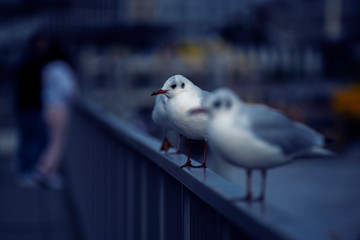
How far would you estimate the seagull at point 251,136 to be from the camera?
1454 millimetres

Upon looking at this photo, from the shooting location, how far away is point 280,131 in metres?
1.55

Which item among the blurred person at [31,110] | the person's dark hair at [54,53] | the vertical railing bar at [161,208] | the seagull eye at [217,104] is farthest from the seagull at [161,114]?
the person's dark hair at [54,53]

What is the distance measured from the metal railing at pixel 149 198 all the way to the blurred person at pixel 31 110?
6.98ft

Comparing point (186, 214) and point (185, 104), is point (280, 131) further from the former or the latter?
point (186, 214)

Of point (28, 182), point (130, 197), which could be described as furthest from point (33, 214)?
point (130, 197)

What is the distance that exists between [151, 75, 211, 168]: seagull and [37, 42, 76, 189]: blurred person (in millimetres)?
6245

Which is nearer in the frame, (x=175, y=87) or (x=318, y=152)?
(x=318, y=152)

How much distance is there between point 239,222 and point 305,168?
468 inches

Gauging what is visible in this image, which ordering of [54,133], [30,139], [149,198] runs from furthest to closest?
[30,139] → [54,133] → [149,198]

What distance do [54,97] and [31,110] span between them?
0.36 m

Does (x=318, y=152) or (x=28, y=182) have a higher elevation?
(x=318, y=152)

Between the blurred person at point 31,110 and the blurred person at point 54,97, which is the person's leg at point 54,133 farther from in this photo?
the blurred person at point 31,110

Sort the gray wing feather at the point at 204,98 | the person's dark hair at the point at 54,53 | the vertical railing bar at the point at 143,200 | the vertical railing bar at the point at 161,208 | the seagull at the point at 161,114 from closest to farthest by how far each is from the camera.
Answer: the gray wing feather at the point at 204,98
the seagull at the point at 161,114
the vertical railing bar at the point at 161,208
the vertical railing bar at the point at 143,200
the person's dark hair at the point at 54,53

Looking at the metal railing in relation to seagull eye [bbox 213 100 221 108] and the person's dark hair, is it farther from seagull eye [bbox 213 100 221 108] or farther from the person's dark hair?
the person's dark hair
